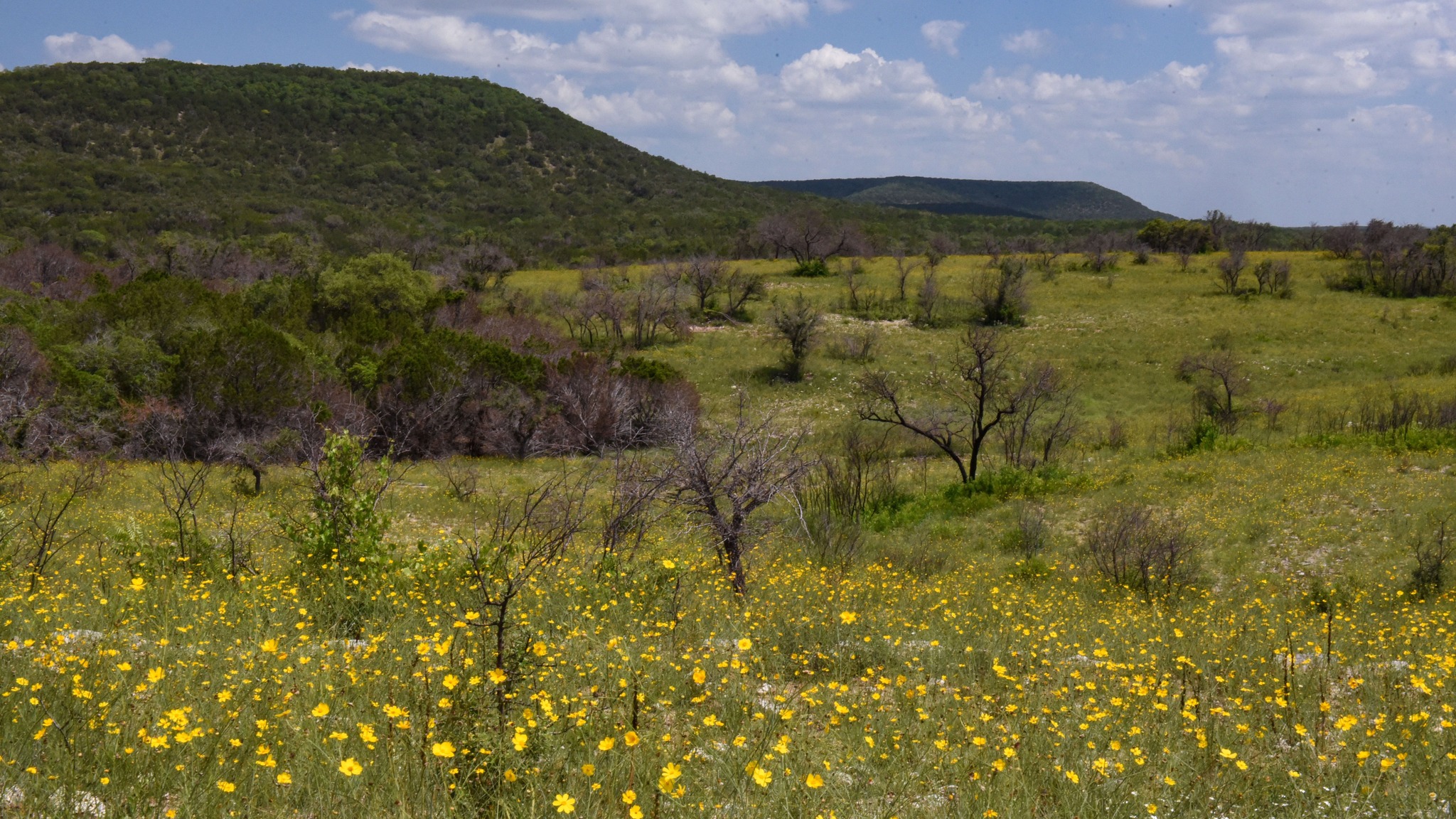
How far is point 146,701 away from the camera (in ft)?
11.9

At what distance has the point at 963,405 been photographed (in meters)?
28.7

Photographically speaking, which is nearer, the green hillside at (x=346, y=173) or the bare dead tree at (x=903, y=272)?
the bare dead tree at (x=903, y=272)

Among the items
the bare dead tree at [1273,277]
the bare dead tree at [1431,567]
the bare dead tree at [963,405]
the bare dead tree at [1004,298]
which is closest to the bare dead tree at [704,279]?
the bare dead tree at [1004,298]

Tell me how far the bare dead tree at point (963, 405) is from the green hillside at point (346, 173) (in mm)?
37870

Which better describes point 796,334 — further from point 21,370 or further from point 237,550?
point 237,550

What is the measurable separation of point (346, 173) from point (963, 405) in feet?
266

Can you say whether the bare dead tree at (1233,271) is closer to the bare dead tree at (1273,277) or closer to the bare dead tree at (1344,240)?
the bare dead tree at (1273,277)

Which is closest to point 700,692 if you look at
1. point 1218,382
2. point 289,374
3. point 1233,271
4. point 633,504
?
point 633,504

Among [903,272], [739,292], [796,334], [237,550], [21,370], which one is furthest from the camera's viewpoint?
[903,272]

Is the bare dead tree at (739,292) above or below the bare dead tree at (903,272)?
below

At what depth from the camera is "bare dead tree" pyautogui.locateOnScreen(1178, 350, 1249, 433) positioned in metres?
26.8

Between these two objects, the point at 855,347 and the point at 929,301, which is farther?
the point at 929,301

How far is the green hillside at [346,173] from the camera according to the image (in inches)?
2473

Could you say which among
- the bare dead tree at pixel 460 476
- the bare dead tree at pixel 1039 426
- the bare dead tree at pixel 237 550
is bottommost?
the bare dead tree at pixel 460 476
